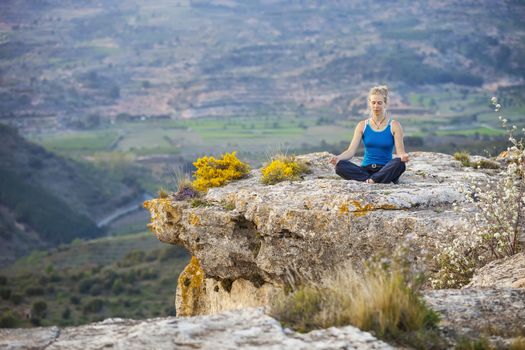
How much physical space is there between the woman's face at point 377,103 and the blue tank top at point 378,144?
0.37 metres

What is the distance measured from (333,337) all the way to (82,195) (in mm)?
101143

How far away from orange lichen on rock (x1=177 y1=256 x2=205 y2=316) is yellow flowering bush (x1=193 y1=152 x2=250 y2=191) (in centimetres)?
157

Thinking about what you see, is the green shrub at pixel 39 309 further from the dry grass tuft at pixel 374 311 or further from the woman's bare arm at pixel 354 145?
the dry grass tuft at pixel 374 311

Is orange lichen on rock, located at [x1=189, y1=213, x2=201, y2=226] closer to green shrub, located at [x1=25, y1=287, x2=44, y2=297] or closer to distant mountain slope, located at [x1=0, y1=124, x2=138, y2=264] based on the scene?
green shrub, located at [x1=25, y1=287, x2=44, y2=297]

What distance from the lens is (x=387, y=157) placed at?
13711 millimetres

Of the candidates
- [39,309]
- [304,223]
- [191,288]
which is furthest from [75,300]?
[304,223]

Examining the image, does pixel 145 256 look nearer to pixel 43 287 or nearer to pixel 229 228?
pixel 43 287

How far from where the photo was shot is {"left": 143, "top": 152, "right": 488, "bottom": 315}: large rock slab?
1143 cm

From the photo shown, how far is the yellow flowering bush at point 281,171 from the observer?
45.5 feet

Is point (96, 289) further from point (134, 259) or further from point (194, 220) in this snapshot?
point (194, 220)

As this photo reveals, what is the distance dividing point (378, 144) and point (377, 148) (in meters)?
0.07

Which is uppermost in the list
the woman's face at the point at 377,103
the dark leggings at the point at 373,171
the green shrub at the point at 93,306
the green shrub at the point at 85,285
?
the woman's face at the point at 377,103

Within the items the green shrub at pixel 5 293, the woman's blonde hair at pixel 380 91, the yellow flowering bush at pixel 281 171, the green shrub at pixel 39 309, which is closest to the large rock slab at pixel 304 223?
Result: the yellow flowering bush at pixel 281 171

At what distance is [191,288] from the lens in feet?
49.8
